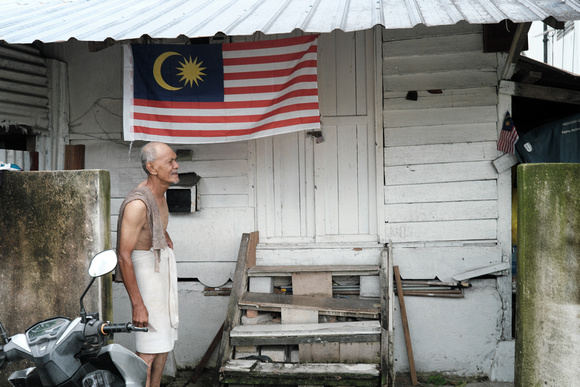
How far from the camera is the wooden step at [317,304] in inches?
205

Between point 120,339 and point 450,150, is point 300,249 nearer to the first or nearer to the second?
point 450,150

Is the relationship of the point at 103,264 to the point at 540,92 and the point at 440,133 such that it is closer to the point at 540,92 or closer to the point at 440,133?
the point at 440,133

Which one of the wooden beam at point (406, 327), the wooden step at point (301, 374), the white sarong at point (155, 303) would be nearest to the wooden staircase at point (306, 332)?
the wooden step at point (301, 374)

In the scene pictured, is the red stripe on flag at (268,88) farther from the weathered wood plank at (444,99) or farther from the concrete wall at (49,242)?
the concrete wall at (49,242)

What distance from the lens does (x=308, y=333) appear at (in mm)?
5012

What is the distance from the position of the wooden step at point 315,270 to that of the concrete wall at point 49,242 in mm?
1669

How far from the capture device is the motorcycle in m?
2.41

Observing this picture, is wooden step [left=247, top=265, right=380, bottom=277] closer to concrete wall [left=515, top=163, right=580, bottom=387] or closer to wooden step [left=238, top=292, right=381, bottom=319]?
wooden step [left=238, top=292, right=381, bottom=319]

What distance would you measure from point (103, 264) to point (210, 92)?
307 cm

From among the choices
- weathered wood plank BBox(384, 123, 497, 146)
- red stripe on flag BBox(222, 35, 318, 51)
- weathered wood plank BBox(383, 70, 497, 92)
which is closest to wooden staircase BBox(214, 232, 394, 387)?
weathered wood plank BBox(384, 123, 497, 146)

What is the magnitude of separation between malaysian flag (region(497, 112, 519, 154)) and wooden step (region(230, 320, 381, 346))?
231 cm

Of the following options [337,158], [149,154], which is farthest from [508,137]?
[149,154]

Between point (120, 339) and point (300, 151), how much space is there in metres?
3.07

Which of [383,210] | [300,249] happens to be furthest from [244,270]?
[383,210]
